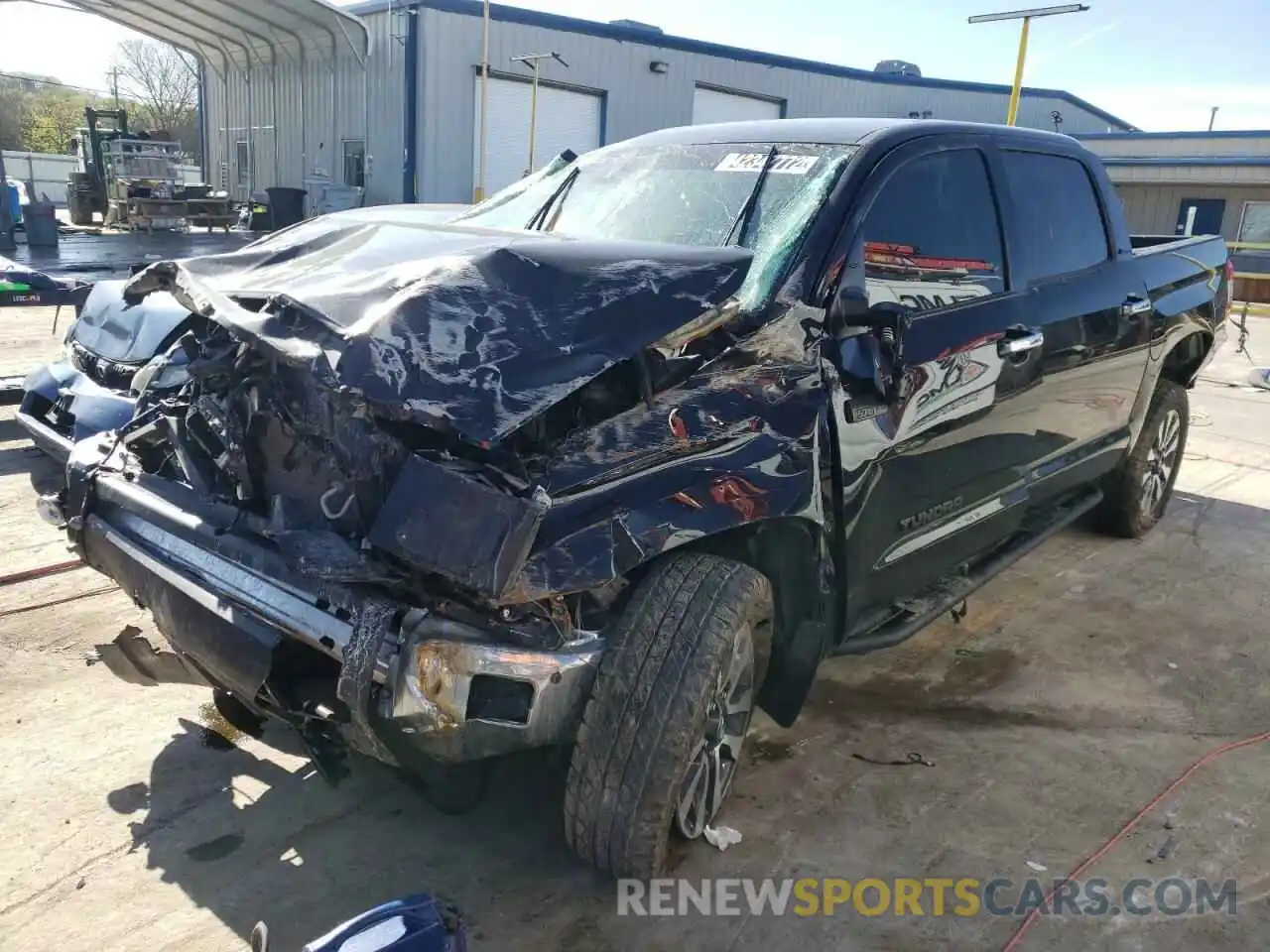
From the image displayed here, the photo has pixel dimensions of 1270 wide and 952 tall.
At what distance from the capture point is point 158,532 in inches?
107

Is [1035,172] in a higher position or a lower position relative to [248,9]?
lower

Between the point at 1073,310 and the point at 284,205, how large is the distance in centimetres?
1866

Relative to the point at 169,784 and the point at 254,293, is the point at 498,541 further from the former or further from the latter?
the point at 169,784

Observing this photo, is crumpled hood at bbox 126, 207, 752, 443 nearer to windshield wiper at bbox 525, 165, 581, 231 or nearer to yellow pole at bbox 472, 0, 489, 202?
windshield wiper at bbox 525, 165, 581, 231

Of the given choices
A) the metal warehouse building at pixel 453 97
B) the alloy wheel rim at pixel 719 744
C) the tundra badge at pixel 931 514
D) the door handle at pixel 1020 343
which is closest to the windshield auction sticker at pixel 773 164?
Result: the door handle at pixel 1020 343

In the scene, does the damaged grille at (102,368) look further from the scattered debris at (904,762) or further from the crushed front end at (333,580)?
the scattered debris at (904,762)

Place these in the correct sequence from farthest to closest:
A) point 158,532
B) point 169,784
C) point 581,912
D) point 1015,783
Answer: point 1015,783 < point 169,784 < point 158,532 < point 581,912

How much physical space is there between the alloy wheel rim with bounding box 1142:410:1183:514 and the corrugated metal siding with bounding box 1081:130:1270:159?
20.3 m

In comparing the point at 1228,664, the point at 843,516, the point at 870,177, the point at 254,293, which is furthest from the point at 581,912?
the point at 1228,664

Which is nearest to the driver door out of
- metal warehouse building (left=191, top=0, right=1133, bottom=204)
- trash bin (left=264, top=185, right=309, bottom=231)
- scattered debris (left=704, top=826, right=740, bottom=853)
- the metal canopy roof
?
scattered debris (left=704, top=826, right=740, bottom=853)

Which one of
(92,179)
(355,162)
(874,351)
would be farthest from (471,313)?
(92,179)

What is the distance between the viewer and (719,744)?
2645 mm

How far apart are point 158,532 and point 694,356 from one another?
153 cm

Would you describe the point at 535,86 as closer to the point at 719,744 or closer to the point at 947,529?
the point at 947,529
